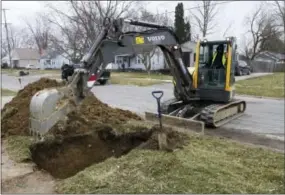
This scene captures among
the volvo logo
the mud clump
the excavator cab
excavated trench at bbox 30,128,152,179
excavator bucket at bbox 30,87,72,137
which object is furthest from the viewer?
the excavator cab

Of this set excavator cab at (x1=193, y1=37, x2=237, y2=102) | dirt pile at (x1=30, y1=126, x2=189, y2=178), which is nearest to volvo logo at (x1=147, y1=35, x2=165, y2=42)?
excavator cab at (x1=193, y1=37, x2=237, y2=102)

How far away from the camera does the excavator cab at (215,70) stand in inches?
403

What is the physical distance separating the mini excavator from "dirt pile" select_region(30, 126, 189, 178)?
1.50 feet

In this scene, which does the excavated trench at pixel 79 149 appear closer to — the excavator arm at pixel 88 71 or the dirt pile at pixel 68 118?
the dirt pile at pixel 68 118

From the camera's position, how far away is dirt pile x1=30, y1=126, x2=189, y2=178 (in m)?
6.47

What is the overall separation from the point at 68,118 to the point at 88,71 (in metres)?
1.10

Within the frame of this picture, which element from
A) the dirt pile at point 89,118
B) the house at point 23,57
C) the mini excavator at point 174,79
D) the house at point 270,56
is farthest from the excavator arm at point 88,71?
the house at point 23,57

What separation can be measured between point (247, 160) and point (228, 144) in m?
1.17

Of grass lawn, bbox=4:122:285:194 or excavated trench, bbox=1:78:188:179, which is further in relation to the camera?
excavated trench, bbox=1:78:188:179

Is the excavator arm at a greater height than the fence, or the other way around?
the excavator arm

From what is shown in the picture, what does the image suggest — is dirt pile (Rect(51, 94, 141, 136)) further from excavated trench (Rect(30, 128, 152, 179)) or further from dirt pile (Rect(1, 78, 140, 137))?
excavated trench (Rect(30, 128, 152, 179))

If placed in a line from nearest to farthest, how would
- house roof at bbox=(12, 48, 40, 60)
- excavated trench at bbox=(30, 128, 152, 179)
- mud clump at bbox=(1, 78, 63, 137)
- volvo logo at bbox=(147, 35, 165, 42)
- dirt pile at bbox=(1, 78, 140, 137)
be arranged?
1. excavated trench at bbox=(30, 128, 152, 179)
2. dirt pile at bbox=(1, 78, 140, 137)
3. mud clump at bbox=(1, 78, 63, 137)
4. volvo logo at bbox=(147, 35, 165, 42)
5. house roof at bbox=(12, 48, 40, 60)

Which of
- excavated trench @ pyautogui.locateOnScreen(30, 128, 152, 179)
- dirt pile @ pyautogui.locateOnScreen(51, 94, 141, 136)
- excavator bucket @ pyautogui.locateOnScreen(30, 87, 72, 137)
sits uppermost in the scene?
excavator bucket @ pyautogui.locateOnScreen(30, 87, 72, 137)

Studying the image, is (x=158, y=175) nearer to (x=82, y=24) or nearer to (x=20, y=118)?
(x=20, y=118)
